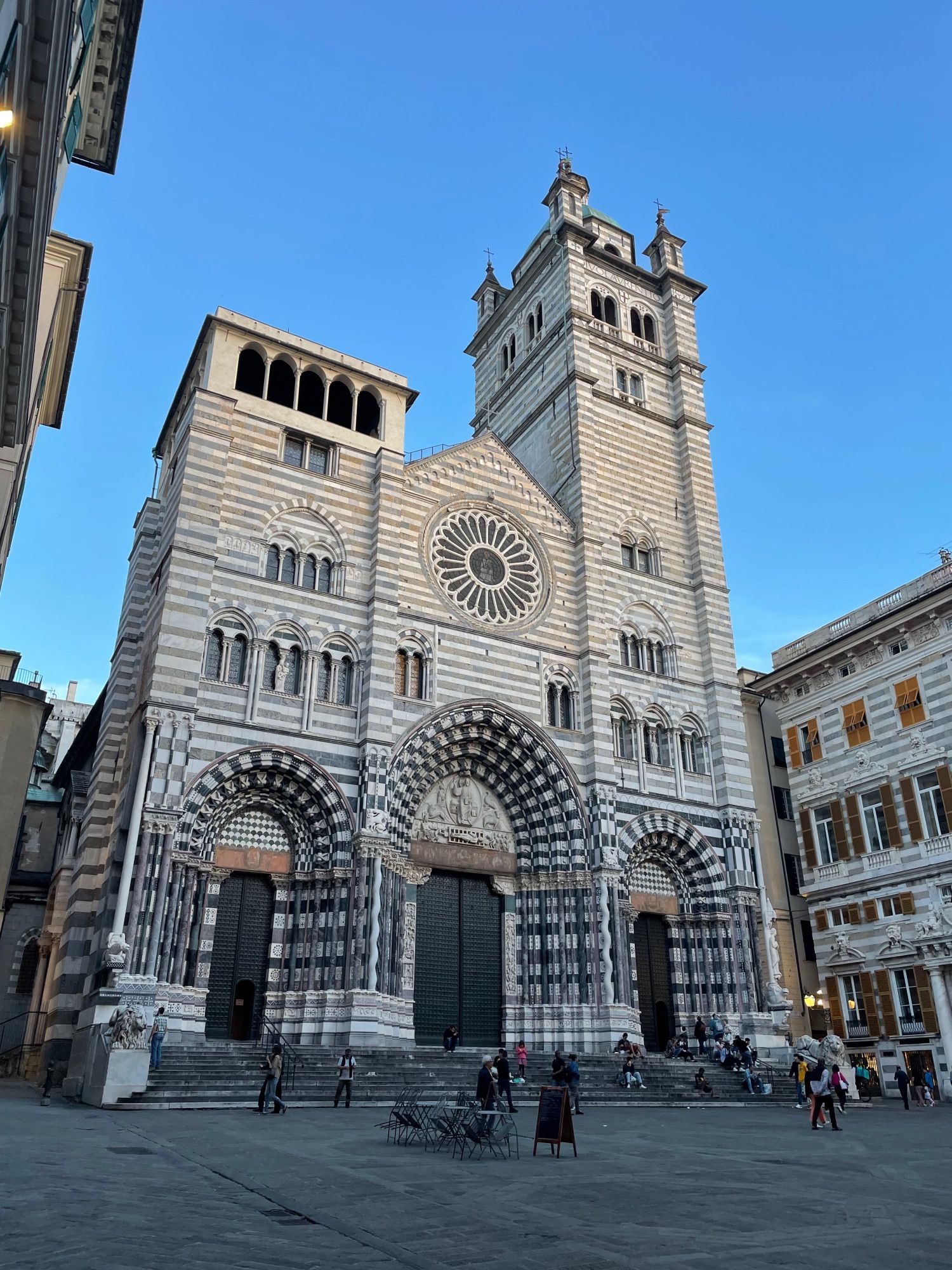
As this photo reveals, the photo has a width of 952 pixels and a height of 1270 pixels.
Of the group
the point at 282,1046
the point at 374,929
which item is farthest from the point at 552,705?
the point at 282,1046

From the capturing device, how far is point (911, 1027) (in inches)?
1163

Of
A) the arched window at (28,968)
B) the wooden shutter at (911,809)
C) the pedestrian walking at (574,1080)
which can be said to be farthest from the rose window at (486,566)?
the arched window at (28,968)

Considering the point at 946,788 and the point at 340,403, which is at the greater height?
the point at 340,403

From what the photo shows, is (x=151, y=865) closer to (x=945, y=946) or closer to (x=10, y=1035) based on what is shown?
(x=10, y=1035)

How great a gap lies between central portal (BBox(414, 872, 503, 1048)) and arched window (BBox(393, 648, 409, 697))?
220 inches

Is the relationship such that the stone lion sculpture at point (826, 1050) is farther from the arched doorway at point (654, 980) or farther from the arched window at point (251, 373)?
the arched window at point (251, 373)

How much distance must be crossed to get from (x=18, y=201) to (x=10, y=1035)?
32.9m

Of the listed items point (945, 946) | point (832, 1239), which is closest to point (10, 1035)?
point (945, 946)

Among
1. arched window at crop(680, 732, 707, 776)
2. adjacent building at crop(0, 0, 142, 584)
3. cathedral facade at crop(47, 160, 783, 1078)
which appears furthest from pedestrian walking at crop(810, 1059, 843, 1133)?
adjacent building at crop(0, 0, 142, 584)

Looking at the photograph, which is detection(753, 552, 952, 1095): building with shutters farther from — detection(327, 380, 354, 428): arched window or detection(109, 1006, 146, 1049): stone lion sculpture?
detection(109, 1006, 146, 1049): stone lion sculpture

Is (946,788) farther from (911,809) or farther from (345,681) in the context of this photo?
(345,681)

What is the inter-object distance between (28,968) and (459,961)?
18.7 m

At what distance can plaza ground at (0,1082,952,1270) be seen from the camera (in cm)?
678

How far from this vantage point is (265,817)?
26406 millimetres
